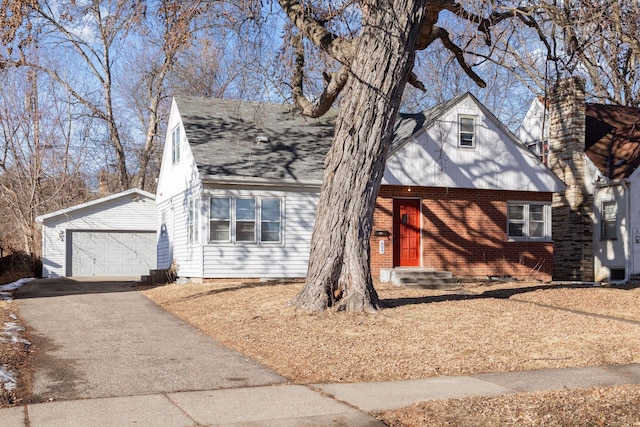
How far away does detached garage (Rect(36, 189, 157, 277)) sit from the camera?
1153 inches

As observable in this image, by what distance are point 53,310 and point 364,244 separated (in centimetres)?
716

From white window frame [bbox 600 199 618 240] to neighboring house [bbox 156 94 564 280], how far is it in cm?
196

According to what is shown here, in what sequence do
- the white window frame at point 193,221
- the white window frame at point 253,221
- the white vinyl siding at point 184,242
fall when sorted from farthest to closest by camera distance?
the white window frame at point 193,221, the white vinyl siding at point 184,242, the white window frame at point 253,221

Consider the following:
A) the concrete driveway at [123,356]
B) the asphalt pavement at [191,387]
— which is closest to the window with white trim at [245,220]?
the concrete driveway at [123,356]

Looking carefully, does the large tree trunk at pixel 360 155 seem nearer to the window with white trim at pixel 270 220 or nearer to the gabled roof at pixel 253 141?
the gabled roof at pixel 253 141

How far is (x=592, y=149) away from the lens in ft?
80.4

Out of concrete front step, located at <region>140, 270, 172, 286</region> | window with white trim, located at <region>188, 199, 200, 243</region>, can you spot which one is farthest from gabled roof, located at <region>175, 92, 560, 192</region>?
concrete front step, located at <region>140, 270, 172, 286</region>

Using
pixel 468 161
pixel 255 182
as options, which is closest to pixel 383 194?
pixel 468 161

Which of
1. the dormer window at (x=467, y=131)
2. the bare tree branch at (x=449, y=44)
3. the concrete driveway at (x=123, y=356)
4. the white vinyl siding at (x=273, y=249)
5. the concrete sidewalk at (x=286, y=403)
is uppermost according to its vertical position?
the bare tree branch at (x=449, y=44)

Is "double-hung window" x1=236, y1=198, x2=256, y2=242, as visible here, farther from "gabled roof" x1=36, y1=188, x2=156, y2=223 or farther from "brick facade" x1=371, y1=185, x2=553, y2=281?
"gabled roof" x1=36, y1=188, x2=156, y2=223

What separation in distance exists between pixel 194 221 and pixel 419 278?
700cm

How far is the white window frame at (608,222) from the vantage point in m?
23.0

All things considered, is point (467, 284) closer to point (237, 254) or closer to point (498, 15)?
point (237, 254)

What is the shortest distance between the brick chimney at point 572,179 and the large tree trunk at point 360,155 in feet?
42.8
